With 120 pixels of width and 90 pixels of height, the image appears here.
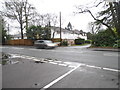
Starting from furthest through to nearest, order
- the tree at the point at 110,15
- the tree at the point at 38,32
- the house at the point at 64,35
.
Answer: the house at the point at 64,35, the tree at the point at 38,32, the tree at the point at 110,15

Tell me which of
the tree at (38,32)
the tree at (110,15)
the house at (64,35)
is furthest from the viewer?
the house at (64,35)

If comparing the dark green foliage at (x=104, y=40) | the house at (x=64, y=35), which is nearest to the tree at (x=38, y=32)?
the house at (x=64, y=35)

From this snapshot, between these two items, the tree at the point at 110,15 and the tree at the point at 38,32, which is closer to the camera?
the tree at the point at 110,15

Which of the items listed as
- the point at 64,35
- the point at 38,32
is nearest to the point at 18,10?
the point at 38,32

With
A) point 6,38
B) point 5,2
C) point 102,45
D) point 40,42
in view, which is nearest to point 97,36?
point 102,45

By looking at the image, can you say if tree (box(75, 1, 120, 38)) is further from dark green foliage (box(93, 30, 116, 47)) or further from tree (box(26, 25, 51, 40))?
tree (box(26, 25, 51, 40))

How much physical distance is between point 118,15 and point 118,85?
1481 centimetres

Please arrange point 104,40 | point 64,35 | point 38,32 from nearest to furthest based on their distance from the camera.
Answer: point 104,40, point 38,32, point 64,35

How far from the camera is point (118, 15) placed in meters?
13.9

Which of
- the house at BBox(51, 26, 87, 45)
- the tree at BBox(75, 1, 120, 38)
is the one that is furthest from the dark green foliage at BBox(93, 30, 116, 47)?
the house at BBox(51, 26, 87, 45)

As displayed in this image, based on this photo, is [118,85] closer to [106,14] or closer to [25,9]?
[106,14]

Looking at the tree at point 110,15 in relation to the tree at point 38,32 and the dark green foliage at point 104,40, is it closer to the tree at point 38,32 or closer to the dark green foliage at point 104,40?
the dark green foliage at point 104,40

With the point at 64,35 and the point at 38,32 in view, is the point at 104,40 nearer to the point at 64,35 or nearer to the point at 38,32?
the point at 38,32

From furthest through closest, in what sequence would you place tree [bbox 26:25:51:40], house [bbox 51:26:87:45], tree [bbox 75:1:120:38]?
house [bbox 51:26:87:45] < tree [bbox 26:25:51:40] < tree [bbox 75:1:120:38]
